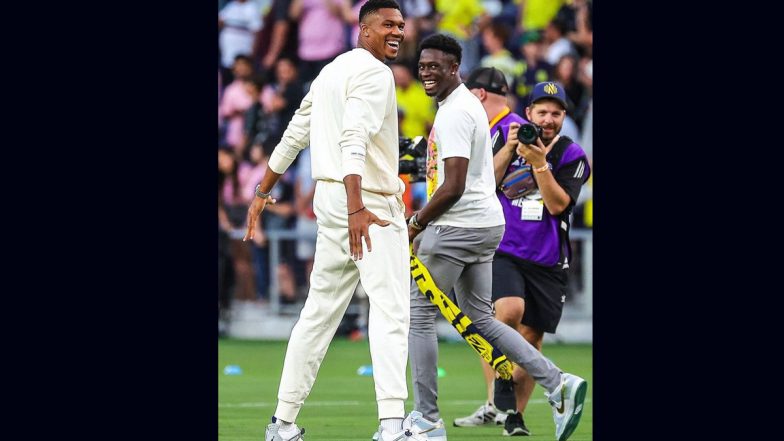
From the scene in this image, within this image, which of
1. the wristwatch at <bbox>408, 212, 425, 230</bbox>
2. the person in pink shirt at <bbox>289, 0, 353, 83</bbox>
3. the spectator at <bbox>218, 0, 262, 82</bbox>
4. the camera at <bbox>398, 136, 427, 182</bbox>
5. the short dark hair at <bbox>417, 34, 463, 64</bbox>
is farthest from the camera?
the spectator at <bbox>218, 0, 262, 82</bbox>

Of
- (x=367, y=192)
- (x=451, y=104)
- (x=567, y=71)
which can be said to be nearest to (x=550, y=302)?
(x=451, y=104)

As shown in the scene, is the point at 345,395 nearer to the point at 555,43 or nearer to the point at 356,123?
the point at 356,123

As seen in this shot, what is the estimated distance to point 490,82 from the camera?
9.37m

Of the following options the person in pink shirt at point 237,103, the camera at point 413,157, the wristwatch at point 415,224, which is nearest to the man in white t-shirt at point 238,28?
the person in pink shirt at point 237,103

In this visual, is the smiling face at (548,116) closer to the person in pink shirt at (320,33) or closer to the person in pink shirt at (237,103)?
the person in pink shirt at (320,33)

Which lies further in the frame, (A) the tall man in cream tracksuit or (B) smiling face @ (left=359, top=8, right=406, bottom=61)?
(B) smiling face @ (left=359, top=8, right=406, bottom=61)

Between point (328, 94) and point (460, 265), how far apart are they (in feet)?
4.85

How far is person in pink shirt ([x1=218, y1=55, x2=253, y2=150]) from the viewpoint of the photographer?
56.9 feet

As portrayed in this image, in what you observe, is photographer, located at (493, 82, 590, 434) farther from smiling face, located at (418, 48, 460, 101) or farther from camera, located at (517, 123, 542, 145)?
smiling face, located at (418, 48, 460, 101)

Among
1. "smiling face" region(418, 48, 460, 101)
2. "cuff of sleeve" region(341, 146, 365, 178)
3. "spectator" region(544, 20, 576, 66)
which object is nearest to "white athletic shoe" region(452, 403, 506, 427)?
"smiling face" region(418, 48, 460, 101)

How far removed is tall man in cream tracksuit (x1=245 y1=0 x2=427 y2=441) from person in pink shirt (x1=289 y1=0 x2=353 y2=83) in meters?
9.83

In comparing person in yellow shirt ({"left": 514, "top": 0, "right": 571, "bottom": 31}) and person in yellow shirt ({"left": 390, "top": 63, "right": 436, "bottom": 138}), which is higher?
person in yellow shirt ({"left": 514, "top": 0, "right": 571, "bottom": 31})

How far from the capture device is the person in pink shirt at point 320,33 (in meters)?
17.1

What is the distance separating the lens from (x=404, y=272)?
7168 mm
